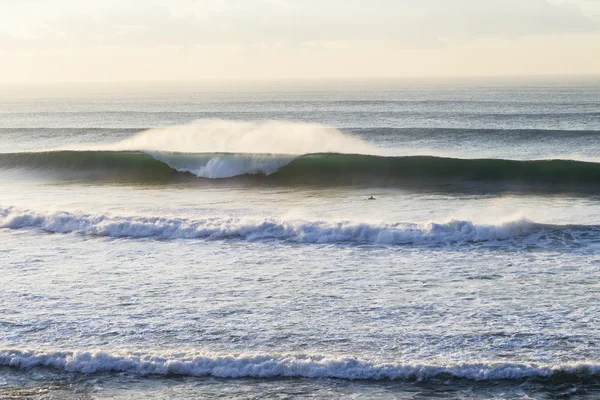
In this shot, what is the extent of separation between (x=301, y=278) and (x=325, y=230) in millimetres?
2888

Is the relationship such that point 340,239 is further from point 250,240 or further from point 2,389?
point 2,389

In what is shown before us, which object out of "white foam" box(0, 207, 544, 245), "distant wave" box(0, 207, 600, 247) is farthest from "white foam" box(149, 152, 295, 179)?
"distant wave" box(0, 207, 600, 247)

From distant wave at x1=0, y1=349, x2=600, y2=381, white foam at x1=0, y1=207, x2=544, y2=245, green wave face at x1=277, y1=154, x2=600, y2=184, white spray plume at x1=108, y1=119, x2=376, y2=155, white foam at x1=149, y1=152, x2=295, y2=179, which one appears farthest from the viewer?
white spray plume at x1=108, y1=119, x2=376, y2=155

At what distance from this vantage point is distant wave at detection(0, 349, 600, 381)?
6781mm

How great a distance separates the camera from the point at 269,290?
956cm

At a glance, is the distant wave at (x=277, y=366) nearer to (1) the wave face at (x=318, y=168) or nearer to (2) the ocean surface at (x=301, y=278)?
(2) the ocean surface at (x=301, y=278)

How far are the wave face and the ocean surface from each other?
3.5 inches

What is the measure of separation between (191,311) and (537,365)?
4100 mm

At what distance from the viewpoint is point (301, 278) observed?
10.2 metres

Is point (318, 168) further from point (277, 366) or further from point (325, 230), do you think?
point (277, 366)

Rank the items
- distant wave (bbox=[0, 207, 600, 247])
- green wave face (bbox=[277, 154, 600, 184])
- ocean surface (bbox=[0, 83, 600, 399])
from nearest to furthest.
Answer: ocean surface (bbox=[0, 83, 600, 399])
distant wave (bbox=[0, 207, 600, 247])
green wave face (bbox=[277, 154, 600, 184])

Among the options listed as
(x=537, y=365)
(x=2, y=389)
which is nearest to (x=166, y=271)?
(x=2, y=389)

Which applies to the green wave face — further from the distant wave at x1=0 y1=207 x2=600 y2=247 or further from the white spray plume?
the distant wave at x1=0 y1=207 x2=600 y2=247

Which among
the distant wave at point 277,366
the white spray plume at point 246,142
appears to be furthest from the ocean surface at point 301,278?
the white spray plume at point 246,142
